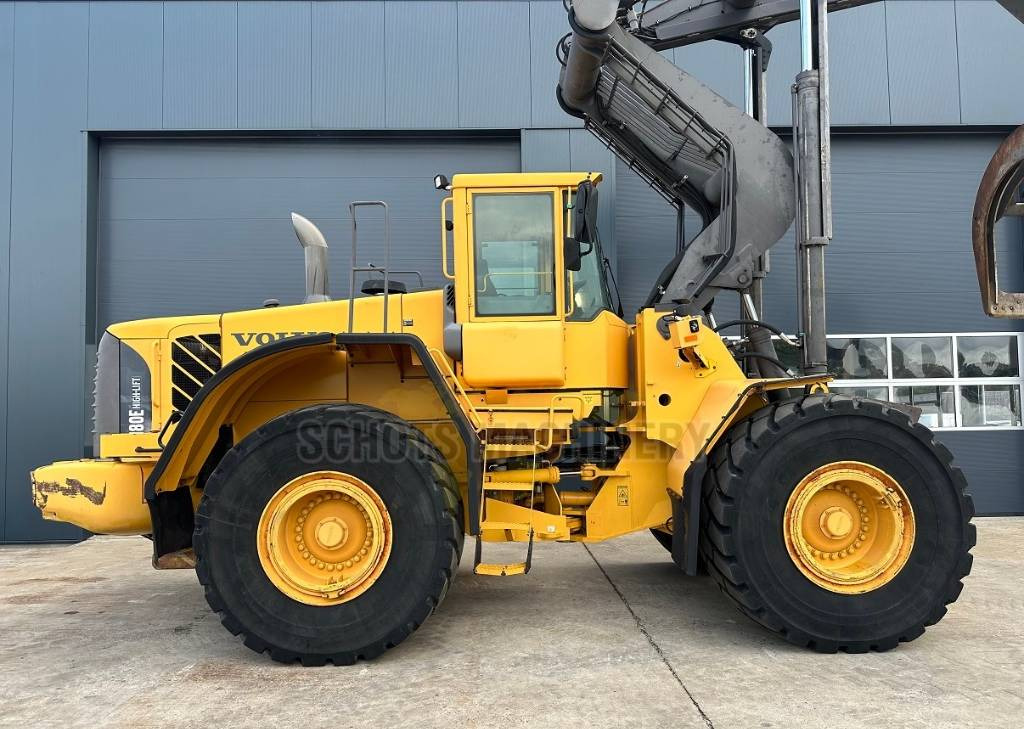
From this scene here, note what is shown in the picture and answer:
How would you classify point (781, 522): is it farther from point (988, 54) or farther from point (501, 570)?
point (988, 54)

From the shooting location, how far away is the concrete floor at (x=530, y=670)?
3092mm

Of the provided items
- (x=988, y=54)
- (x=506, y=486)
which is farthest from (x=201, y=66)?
(x=988, y=54)

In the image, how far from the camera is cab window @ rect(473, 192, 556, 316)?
431cm

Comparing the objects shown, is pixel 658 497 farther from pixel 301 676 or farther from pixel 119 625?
pixel 119 625

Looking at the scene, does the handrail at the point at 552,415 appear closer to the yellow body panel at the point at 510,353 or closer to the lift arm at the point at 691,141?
the yellow body panel at the point at 510,353

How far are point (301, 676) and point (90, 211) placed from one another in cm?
723

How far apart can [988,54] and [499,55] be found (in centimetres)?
625

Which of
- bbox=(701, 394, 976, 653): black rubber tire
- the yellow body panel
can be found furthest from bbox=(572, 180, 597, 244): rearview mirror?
bbox=(701, 394, 976, 653): black rubber tire

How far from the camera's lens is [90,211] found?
8.34 m

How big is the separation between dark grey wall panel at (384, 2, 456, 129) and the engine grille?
4.89m

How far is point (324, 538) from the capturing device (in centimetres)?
384

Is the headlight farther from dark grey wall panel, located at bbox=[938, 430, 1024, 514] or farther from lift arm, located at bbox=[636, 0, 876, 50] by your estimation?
dark grey wall panel, located at bbox=[938, 430, 1024, 514]

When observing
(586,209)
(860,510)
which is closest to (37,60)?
(586,209)

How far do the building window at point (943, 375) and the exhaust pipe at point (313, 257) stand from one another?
660 cm
